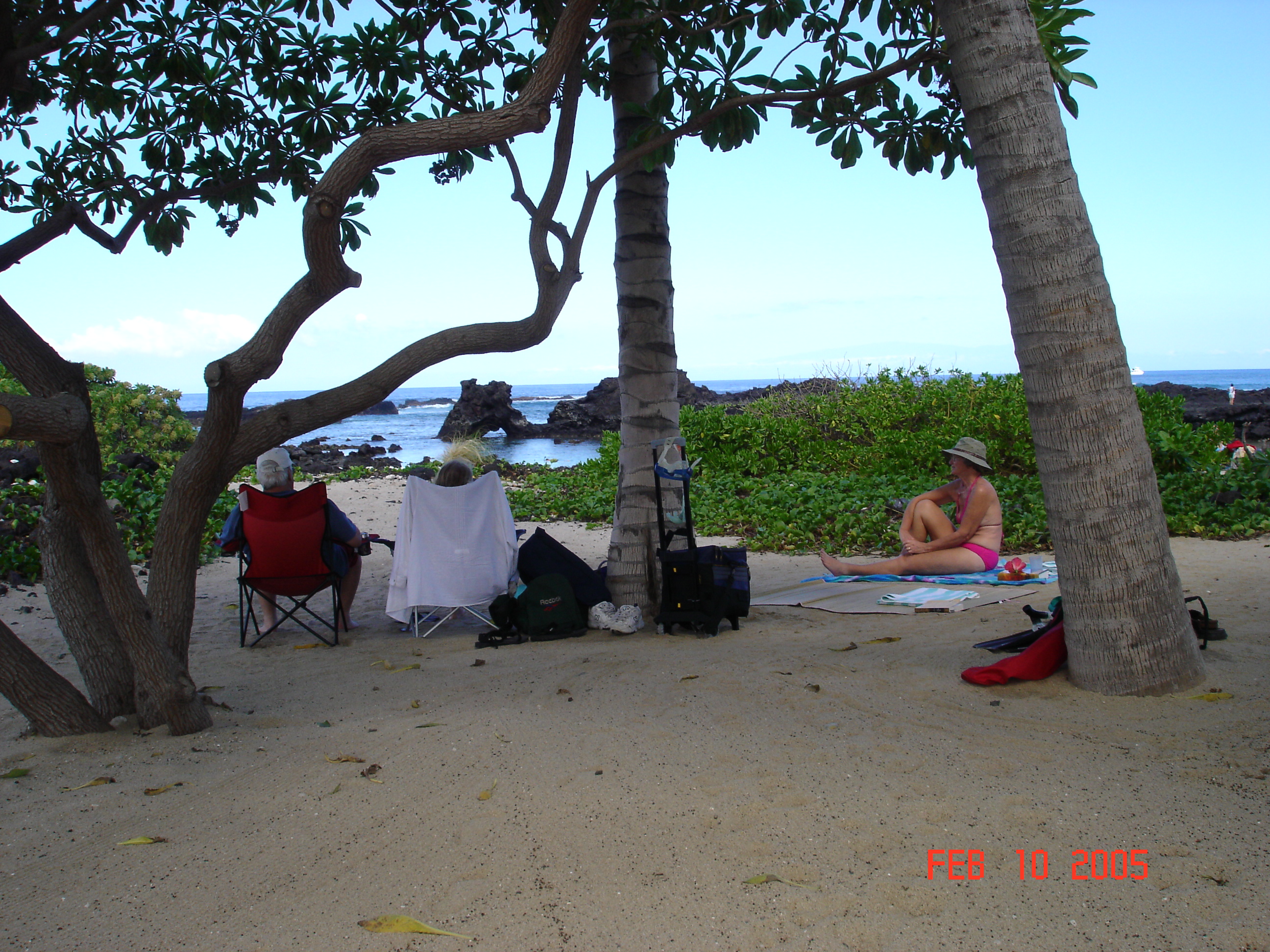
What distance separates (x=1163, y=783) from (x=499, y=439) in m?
33.0

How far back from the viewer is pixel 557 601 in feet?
16.8

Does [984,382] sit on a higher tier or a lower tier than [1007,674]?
higher

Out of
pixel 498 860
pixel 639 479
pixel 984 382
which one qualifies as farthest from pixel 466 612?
pixel 984 382

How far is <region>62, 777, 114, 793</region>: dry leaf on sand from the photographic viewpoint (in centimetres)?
296

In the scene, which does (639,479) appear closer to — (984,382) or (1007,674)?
(1007,674)

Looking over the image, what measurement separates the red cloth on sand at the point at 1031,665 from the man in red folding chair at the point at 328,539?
3.67m

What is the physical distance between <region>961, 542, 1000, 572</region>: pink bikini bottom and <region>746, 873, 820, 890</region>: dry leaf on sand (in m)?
4.43

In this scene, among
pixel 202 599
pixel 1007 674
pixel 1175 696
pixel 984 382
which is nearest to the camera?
pixel 1175 696

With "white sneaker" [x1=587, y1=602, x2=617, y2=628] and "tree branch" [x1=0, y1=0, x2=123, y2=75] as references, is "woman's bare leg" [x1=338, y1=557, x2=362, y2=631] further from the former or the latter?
"tree branch" [x1=0, y1=0, x2=123, y2=75]

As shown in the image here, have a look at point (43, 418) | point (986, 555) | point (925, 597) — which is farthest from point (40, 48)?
point (986, 555)

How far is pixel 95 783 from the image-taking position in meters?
3.00

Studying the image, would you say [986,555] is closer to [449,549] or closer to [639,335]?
[639,335]

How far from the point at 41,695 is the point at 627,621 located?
2.80m

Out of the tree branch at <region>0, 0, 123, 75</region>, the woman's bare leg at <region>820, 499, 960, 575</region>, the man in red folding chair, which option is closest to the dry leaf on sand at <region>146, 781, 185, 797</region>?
the man in red folding chair
